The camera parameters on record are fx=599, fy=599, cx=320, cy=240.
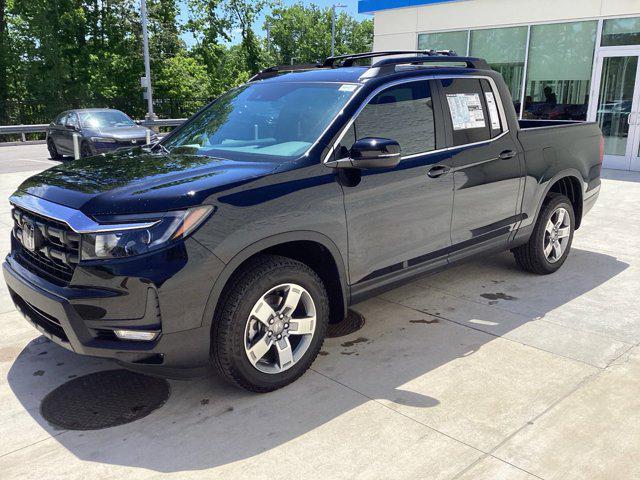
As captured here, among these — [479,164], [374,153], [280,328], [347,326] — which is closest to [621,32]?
[479,164]

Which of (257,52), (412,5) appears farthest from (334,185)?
(257,52)

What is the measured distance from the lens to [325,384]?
3.68 m

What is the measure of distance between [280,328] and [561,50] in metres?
12.5

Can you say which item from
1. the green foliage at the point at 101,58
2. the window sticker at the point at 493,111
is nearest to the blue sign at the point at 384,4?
the window sticker at the point at 493,111

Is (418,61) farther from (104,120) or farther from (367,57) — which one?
(104,120)

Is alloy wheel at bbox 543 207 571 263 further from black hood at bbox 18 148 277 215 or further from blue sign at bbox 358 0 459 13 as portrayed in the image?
blue sign at bbox 358 0 459 13

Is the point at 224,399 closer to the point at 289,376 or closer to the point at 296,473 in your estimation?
the point at 289,376

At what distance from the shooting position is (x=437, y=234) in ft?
14.4

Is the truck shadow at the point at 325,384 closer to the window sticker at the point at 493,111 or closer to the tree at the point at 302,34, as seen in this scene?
the window sticker at the point at 493,111

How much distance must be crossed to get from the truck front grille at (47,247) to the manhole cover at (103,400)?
75 centimetres

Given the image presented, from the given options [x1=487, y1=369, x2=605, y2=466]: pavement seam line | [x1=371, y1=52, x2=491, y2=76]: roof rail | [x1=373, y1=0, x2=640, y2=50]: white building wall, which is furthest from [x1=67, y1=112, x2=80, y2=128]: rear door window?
[x1=487, y1=369, x2=605, y2=466]: pavement seam line

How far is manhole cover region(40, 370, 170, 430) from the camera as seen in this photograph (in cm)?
329

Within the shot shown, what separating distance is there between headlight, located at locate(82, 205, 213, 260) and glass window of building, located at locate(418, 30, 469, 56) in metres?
14.0

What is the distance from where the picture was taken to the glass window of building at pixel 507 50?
46.9 ft
